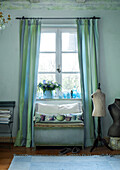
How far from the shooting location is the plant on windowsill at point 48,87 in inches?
177

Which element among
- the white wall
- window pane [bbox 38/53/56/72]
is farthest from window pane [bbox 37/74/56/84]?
the white wall

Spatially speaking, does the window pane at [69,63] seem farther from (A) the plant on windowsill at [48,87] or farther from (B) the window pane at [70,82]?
(A) the plant on windowsill at [48,87]

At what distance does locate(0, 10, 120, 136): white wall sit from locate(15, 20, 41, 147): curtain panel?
20cm

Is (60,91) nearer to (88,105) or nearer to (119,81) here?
(88,105)

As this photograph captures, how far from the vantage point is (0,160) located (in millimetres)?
3359

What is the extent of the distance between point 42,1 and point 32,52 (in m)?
1.19

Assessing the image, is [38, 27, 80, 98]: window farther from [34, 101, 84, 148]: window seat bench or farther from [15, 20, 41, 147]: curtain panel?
[34, 101, 84, 148]: window seat bench

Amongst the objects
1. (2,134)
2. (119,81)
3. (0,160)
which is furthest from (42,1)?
(0,160)

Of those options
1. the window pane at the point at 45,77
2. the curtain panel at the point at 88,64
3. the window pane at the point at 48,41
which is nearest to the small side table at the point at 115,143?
the curtain panel at the point at 88,64

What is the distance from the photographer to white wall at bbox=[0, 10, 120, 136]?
4.63 m

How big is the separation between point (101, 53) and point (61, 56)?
2.97ft

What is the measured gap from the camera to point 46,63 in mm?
4805

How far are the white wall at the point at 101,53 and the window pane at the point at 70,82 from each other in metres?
0.54

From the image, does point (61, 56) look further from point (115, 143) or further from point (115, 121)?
point (115, 143)
